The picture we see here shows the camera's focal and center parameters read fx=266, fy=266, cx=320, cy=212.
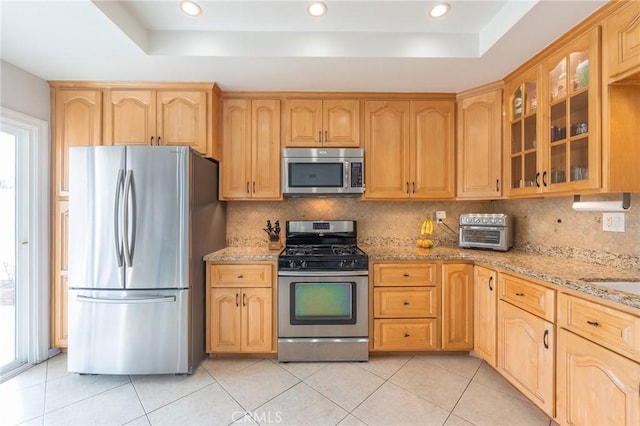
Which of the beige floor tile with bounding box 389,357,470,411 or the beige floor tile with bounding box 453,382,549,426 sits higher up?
the beige floor tile with bounding box 389,357,470,411

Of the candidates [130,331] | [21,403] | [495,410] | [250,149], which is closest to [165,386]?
[130,331]

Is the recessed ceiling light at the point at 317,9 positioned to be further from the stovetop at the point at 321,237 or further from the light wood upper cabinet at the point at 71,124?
the light wood upper cabinet at the point at 71,124

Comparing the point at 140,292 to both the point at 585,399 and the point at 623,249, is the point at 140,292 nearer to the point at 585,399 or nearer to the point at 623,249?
the point at 585,399

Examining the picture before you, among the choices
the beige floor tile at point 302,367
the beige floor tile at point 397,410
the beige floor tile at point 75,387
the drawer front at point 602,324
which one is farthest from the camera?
the beige floor tile at point 302,367

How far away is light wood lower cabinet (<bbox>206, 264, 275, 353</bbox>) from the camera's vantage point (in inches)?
86.2

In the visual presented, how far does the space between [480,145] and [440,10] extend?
118cm

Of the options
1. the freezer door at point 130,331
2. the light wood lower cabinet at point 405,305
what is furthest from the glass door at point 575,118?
the freezer door at point 130,331

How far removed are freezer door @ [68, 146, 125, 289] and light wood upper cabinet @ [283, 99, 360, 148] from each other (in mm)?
1338

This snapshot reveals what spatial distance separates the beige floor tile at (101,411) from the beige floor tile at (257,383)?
1.78 ft

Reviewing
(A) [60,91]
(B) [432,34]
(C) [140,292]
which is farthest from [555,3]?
(A) [60,91]

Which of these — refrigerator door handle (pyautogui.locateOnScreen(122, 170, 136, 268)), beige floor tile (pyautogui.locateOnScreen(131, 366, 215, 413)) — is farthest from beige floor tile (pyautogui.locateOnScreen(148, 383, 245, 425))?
refrigerator door handle (pyautogui.locateOnScreen(122, 170, 136, 268))

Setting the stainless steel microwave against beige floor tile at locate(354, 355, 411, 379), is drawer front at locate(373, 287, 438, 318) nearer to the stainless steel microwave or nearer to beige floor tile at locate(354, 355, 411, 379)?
beige floor tile at locate(354, 355, 411, 379)

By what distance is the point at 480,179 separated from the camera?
7.79 ft

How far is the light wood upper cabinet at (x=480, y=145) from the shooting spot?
229cm
